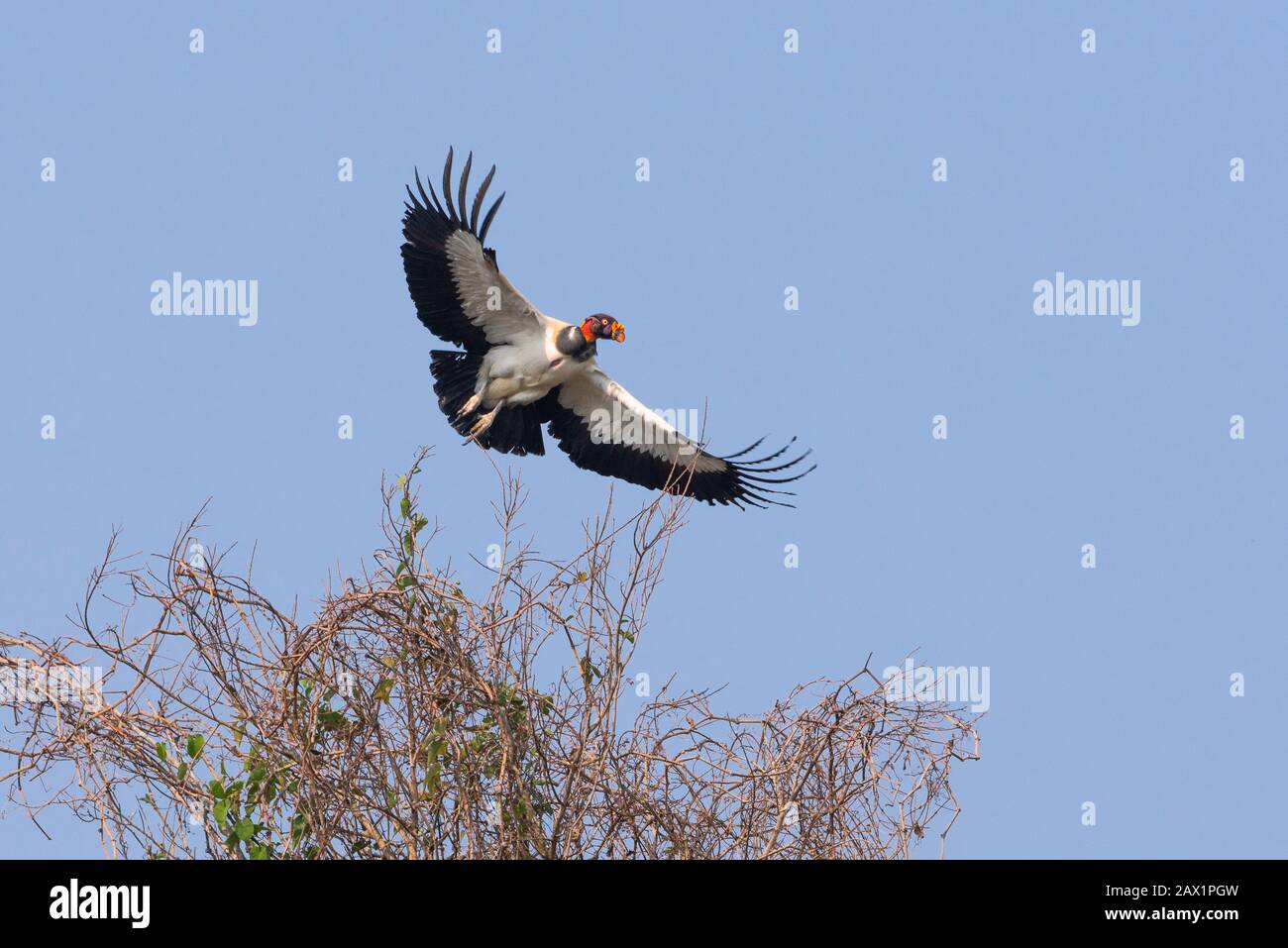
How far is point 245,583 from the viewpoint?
6.37 meters

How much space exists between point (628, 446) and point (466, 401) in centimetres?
120

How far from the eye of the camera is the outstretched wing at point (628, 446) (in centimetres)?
1175

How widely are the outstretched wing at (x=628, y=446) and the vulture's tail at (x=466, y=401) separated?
1.02ft

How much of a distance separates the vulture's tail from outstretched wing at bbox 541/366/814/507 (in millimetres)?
312

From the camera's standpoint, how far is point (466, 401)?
1155cm

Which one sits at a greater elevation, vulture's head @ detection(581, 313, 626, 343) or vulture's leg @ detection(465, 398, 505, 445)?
vulture's head @ detection(581, 313, 626, 343)

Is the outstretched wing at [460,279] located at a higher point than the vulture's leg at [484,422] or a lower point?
higher

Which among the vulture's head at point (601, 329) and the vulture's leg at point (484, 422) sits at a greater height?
the vulture's head at point (601, 329)

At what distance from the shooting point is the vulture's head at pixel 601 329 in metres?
11.3

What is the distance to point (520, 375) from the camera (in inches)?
447

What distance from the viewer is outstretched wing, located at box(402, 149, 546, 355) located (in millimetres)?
10688

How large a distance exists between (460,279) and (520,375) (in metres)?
0.76
